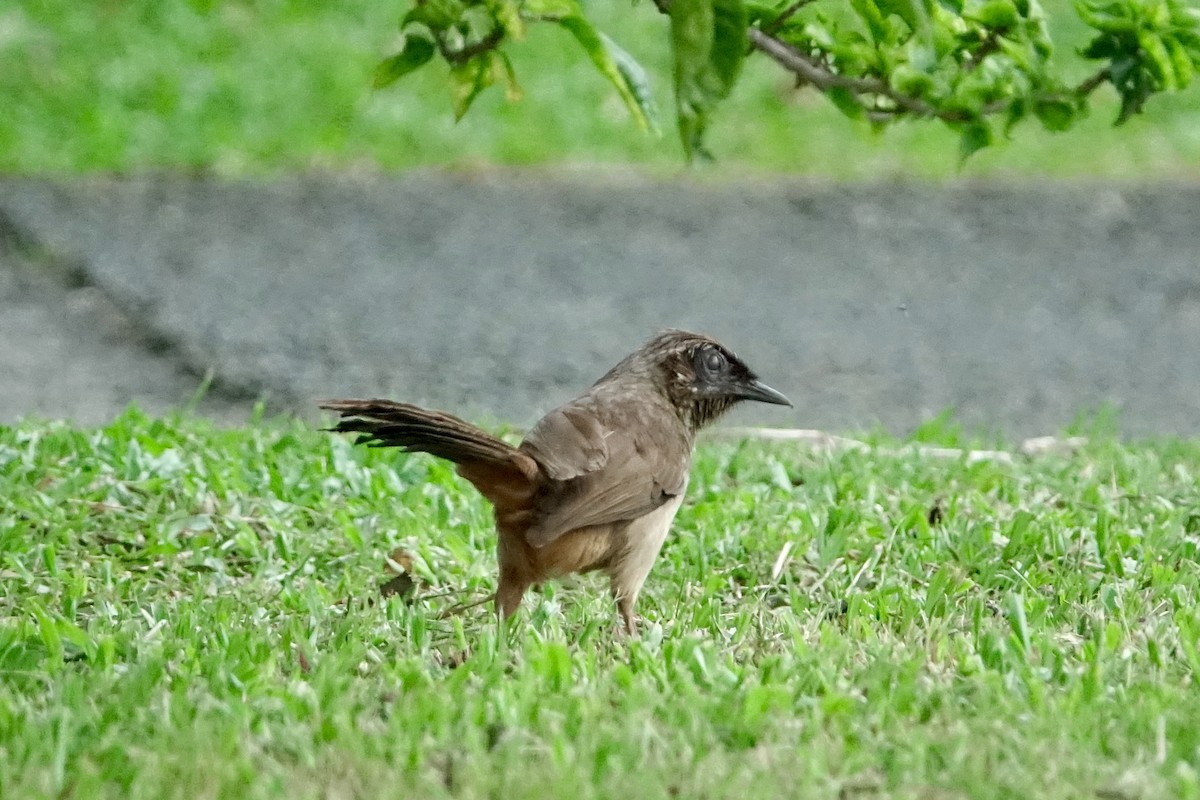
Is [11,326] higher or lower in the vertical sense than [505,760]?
lower

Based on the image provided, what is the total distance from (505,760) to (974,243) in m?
8.91

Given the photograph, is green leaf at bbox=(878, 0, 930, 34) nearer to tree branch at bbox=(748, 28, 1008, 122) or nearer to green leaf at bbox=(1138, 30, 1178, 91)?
tree branch at bbox=(748, 28, 1008, 122)

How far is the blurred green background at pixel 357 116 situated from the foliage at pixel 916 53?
26.4 feet

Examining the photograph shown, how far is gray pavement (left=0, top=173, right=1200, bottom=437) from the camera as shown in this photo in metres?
8.70

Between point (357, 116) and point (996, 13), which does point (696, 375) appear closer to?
point (996, 13)

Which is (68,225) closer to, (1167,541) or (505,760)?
(1167,541)

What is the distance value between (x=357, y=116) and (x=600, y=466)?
9.60 m


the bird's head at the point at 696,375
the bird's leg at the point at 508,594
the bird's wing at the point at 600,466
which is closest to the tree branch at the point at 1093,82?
the bird's head at the point at 696,375

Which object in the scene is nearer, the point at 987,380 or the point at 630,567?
the point at 630,567

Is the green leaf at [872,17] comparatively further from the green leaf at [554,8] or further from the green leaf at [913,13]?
the green leaf at [554,8]

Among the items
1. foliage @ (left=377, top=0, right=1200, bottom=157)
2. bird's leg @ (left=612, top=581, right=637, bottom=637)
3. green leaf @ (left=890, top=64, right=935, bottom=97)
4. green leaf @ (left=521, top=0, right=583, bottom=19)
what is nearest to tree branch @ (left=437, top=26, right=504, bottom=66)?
foliage @ (left=377, top=0, right=1200, bottom=157)

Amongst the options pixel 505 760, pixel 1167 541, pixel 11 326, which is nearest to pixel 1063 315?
pixel 1167 541

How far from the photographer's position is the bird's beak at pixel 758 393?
5.19m

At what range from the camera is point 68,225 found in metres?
11.2
